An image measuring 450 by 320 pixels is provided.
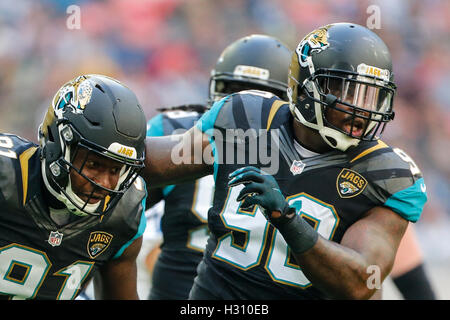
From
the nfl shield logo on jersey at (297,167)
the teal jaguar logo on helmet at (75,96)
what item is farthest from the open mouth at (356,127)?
the teal jaguar logo on helmet at (75,96)

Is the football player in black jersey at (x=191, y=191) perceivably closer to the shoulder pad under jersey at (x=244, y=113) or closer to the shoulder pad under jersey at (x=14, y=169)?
the shoulder pad under jersey at (x=244, y=113)

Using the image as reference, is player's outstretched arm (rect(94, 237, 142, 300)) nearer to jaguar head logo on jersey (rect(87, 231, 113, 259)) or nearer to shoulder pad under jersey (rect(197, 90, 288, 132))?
jaguar head logo on jersey (rect(87, 231, 113, 259))

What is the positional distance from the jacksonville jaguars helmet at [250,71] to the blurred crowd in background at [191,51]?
332 centimetres

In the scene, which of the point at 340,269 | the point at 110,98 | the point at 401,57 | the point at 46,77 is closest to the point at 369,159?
the point at 340,269

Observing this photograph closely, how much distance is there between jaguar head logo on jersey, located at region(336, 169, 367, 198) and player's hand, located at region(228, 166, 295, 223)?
1.31 ft

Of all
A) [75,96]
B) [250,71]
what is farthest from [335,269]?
[250,71]

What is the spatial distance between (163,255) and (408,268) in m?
1.47

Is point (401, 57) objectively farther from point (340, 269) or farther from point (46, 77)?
point (340, 269)

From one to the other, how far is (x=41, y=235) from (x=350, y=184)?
1.25m

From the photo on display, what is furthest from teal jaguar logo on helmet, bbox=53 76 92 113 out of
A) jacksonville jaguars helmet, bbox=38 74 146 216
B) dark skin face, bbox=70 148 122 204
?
dark skin face, bbox=70 148 122 204

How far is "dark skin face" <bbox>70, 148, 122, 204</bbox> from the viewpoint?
2.63 m

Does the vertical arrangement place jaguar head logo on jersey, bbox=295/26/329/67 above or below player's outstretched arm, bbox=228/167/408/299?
above

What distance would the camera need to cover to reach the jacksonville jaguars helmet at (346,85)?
2.78 metres

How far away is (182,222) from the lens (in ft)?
12.8
